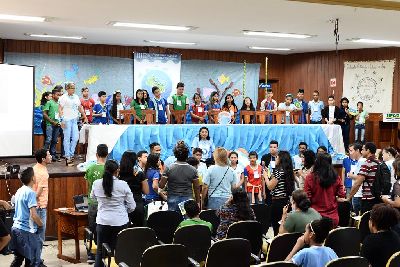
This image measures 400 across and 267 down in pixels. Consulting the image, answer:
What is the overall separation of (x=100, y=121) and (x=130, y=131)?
236cm

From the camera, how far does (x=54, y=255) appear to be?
719cm

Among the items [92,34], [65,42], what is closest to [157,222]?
[92,34]

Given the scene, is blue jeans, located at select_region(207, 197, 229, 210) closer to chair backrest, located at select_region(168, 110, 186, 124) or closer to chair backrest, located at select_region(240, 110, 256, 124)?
chair backrest, located at select_region(168, 110, 186, 124)

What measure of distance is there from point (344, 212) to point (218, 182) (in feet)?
4.97

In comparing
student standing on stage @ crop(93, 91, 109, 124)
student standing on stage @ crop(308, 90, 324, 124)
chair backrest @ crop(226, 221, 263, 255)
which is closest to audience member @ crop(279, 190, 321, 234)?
chair backrest @ crop(226, 221, 263, 255)

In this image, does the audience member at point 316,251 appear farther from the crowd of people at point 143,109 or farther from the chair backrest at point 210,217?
the crowd of people at point 143,109

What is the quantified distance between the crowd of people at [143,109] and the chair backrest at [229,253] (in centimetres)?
529

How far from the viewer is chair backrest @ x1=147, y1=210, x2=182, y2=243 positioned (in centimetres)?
575

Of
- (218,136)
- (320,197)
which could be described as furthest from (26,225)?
(218,136)

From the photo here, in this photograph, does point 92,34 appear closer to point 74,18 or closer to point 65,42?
point 65,42

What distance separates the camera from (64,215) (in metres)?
6.86

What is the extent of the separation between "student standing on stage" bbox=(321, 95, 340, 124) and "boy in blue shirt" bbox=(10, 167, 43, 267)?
798cm

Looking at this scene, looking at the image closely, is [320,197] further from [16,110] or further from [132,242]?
[16,110]

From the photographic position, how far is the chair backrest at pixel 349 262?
3.80 meters
